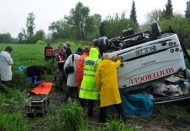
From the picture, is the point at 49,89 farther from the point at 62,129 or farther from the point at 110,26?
the point at 110,26

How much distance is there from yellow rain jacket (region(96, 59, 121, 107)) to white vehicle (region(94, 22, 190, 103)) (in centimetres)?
83

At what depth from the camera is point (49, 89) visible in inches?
436

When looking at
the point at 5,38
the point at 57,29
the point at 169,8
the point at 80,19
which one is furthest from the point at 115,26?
the point at 5,38

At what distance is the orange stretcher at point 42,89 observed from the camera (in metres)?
10.6

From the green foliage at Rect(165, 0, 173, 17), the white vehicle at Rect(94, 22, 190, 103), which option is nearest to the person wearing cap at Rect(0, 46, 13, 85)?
the white vehicle at Rect(94, 22, 190, 103)

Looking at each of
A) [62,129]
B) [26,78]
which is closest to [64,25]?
[26,78]

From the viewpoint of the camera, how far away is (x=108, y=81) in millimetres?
7176

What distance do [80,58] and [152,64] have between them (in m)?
1.82

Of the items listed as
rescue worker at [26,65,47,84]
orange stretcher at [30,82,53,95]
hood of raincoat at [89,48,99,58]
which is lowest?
orange stretcher at [30,82,53,95]

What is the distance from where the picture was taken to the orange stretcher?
10578mm

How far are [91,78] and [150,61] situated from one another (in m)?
1.57

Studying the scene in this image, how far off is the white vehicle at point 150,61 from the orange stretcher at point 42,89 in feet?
9.78

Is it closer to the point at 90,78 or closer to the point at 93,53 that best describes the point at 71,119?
the point at 90,78

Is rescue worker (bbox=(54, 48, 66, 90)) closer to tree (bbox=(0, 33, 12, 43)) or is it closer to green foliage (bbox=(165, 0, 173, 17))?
green foliage (bbox=(165, 0, 173, 17))
